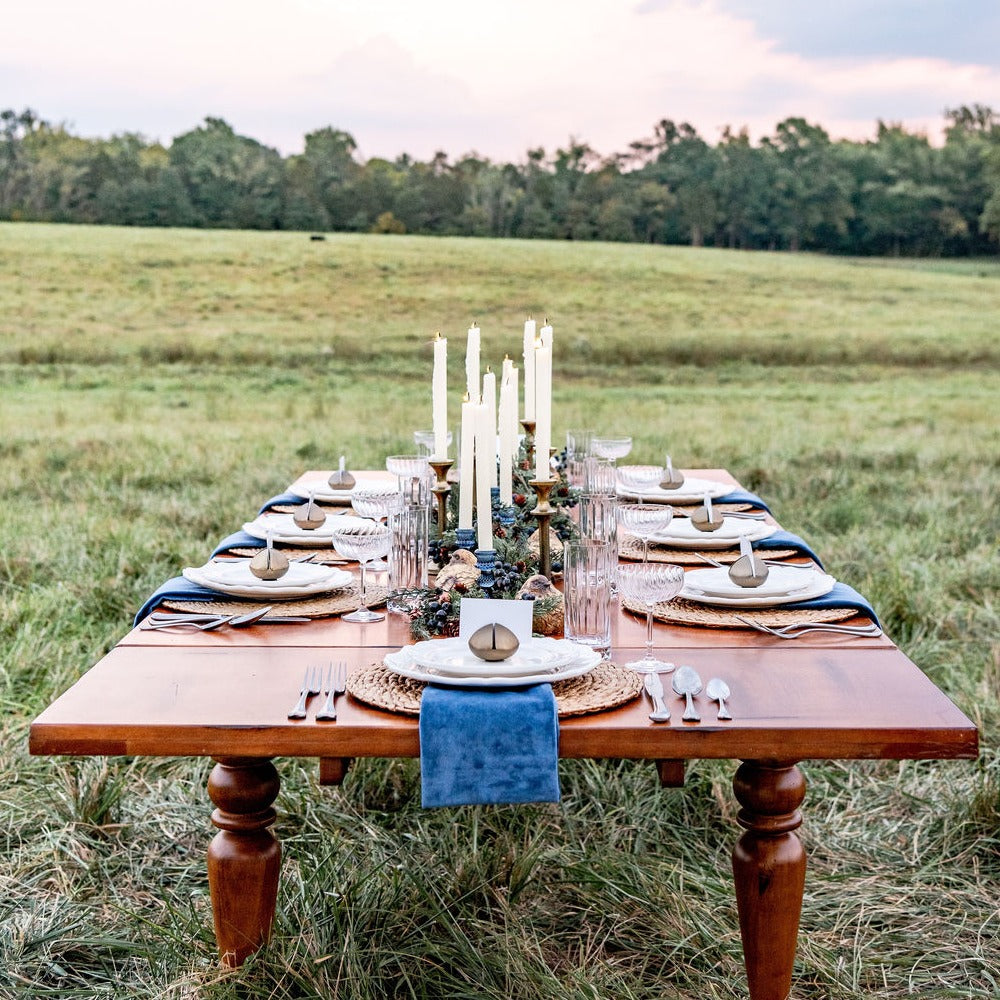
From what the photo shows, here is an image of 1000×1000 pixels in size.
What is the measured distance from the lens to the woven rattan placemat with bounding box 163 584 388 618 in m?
2.30

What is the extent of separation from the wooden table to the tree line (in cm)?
2352

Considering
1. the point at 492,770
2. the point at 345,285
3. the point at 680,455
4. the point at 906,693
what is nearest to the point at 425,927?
the point at 492,770

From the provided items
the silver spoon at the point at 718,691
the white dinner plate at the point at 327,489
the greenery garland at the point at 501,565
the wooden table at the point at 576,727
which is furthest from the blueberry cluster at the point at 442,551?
the white dinner plate at the point at 327,489

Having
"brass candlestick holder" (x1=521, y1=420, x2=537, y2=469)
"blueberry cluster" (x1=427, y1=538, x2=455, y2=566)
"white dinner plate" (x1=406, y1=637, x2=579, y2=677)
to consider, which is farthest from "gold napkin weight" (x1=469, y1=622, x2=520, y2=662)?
"brass candlestick holder" (x1=521, y1=420, x2=537, y2=469)

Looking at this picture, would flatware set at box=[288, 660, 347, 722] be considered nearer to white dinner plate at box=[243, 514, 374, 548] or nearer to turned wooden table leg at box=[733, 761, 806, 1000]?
turned wooden table leg at box=[733, 761, 806, 1000]

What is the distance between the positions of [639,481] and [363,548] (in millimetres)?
1702

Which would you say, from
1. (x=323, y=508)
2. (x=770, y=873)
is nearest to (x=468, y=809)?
(x=323, y=508)

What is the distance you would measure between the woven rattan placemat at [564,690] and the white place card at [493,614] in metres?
0.12

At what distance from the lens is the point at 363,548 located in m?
2.19

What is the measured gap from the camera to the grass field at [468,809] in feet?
7.66

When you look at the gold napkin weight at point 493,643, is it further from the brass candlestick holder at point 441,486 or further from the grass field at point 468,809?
the brass candlestick holder at point 441,486

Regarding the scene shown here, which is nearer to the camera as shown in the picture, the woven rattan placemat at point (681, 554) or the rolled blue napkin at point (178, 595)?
the rolled blue napkin at point (178, 595)

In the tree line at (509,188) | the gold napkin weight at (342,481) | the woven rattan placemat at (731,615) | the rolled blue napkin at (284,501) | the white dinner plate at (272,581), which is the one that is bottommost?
the rolled blue napkin at (284,501)

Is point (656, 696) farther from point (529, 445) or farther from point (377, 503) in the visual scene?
point (529, 445)
